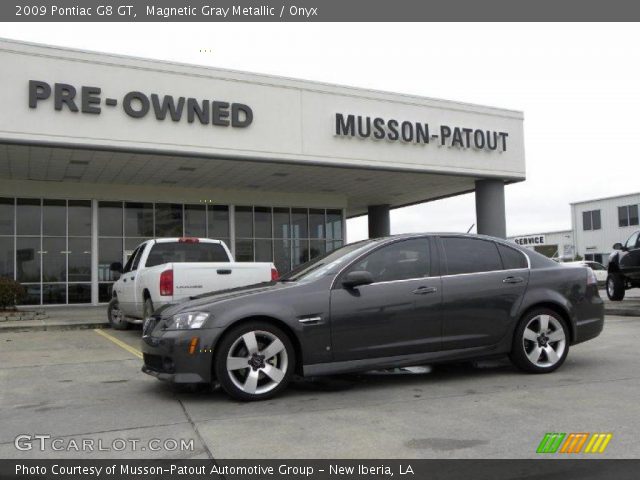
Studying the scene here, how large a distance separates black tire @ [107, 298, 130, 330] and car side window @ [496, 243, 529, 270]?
344 inches

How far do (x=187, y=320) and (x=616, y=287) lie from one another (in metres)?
14.7

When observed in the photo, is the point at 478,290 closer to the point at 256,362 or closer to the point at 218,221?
the point at 256,362

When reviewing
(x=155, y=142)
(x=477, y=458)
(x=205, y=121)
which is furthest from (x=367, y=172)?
(x=477, y=458)

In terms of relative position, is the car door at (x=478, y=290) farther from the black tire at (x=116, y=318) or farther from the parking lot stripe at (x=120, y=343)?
the black tire at (x=116, y=318)

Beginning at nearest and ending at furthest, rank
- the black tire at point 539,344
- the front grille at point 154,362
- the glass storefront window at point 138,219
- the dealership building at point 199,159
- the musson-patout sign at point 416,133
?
the front grille at point 154,362, the black tire at point 539,344, the dealership building at point 199,159, the musson-patout sign at point 416,133, the glass storefront window at point 138,219

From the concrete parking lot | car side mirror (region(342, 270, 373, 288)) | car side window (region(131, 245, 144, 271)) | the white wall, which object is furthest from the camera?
the white wall

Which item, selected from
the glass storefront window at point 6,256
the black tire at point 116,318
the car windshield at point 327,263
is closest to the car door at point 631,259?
the car windshield at point 327,263

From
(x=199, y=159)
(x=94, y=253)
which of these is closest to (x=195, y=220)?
(x=94, y=253)

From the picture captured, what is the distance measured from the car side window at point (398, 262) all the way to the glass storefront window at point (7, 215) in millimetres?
18060

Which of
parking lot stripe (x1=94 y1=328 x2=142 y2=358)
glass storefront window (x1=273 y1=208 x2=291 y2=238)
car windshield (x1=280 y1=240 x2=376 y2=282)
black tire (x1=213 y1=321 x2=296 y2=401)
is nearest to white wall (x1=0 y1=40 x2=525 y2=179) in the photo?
parking lot stripe (x1=94 y1=328 x2=142 y2=358)

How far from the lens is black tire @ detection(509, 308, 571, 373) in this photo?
625 centimetres

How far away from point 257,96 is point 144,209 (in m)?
7.23

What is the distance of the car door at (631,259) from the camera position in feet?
46.8

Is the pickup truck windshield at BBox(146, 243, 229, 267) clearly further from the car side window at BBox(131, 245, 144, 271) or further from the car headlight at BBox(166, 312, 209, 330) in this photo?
the car headlight at BBox(166, 312, 209, 330)
